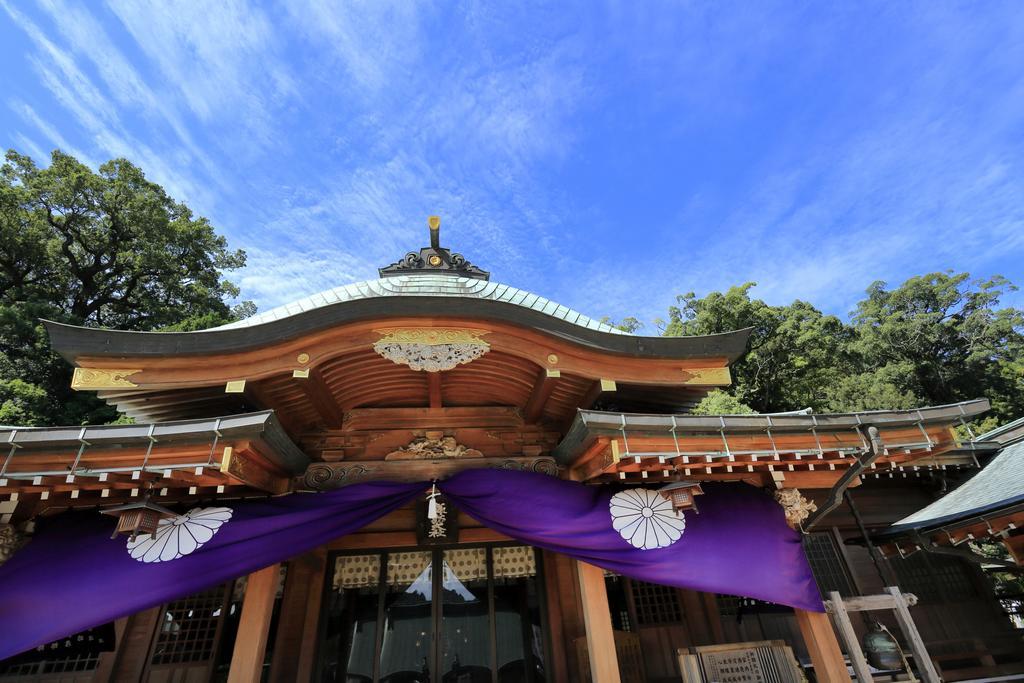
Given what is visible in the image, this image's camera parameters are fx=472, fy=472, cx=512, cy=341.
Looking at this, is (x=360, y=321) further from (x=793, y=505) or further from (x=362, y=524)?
(x=793, y=505)

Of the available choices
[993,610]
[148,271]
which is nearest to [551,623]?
[993,610]

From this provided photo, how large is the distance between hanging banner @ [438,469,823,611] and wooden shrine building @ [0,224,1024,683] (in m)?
0.33

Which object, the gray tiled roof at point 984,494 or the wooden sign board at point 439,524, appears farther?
the wooden sign board at point 439,524

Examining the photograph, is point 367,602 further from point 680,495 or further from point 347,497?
point 680,495

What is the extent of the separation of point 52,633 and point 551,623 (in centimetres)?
521

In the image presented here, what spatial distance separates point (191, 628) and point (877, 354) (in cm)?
4281

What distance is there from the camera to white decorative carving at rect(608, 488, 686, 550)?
519cm

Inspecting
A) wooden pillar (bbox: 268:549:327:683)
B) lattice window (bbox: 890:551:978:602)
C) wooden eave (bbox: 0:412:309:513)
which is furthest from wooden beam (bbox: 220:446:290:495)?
lattice window (bbox: 890:551:978:602)

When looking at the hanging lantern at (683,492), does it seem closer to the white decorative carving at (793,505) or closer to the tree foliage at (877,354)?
the white decorative carving at (793,505)

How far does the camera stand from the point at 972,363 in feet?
101

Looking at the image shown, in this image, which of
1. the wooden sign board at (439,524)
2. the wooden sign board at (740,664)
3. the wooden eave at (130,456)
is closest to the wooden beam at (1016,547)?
the wooden sign board at (740,664)

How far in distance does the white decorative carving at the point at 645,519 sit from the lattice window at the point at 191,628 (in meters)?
5.05

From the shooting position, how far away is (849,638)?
16.7 feet

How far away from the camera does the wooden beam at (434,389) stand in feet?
20.2
